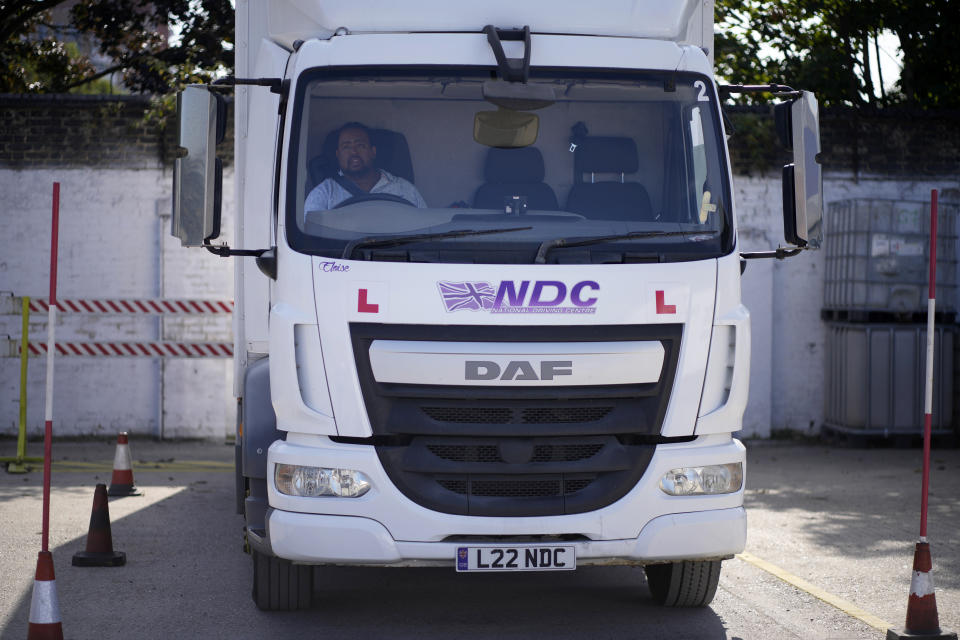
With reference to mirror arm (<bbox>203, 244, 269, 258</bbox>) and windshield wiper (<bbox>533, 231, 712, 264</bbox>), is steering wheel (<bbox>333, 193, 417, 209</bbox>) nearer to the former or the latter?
mirror arm (<bbox>203, 244, 269, 258</bbox>)

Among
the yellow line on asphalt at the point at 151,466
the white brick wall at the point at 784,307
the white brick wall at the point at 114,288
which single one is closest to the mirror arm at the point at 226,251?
the yellow line on asphalt at the point at 151,466

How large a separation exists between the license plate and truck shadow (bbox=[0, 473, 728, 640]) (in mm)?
651

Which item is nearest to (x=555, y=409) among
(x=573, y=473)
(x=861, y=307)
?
(x=573, y=473)

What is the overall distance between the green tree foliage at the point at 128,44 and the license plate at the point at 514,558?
10.7 meters

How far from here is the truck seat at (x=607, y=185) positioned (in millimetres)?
6152

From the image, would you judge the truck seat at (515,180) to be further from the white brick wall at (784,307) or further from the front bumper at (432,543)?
the white brick wall at (784,307)

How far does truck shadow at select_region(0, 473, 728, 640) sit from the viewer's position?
6.37 metres

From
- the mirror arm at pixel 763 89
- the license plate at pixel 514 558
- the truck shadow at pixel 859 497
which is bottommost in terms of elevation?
the truck shadow at pixel 859 497

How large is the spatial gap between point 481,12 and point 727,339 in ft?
6.49

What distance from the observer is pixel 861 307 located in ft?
46.3

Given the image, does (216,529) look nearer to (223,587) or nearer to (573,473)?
(223,587)

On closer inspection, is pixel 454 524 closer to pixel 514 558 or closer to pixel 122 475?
pixel 514 558

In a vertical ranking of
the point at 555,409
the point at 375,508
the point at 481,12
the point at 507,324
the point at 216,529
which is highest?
the point at 481,12

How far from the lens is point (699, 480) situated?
19.4 feet
